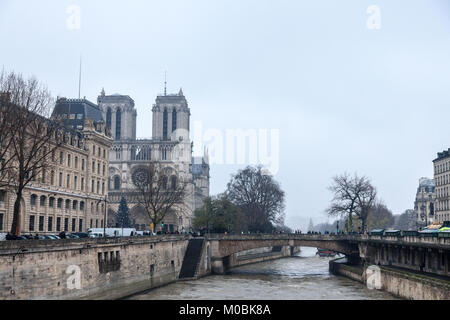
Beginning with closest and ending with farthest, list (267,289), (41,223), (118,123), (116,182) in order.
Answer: (267,289)
(41,223)
(116,182)
(118,123)

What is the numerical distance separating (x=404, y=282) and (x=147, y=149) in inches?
3996

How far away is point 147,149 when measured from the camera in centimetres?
14250

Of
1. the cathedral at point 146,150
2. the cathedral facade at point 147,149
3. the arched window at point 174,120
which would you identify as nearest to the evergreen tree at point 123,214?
the cathedral at point 146,150

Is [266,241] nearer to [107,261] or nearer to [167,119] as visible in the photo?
[107,261]

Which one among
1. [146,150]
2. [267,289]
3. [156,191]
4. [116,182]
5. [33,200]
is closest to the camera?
[267,289]

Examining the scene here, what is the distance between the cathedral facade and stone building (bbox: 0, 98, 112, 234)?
35.8 metres

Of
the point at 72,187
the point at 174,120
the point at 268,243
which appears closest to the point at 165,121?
the point at 174,120

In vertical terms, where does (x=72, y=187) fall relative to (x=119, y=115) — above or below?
below

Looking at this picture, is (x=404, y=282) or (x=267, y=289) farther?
(x=267, y=289)

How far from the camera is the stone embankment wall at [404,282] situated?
4044 cm

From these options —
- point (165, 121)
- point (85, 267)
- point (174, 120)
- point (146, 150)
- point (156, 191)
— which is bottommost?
point (85, 267)

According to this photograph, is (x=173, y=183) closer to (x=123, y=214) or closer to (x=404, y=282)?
(x=123, y=214)

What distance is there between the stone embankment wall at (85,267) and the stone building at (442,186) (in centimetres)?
6422

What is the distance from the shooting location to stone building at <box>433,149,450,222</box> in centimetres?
10866
